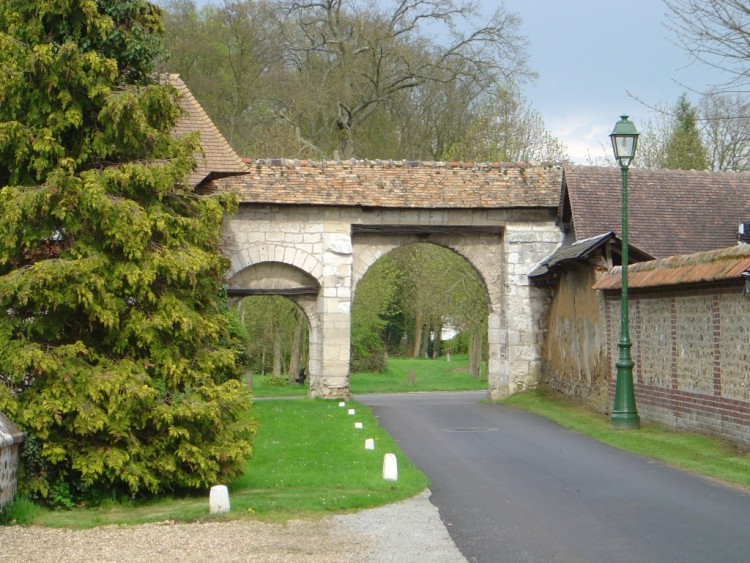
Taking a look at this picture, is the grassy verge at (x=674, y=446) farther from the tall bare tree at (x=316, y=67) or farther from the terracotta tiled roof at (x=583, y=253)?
the tall bare tree at (x=316, y=67)

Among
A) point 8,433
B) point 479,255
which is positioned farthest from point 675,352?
point 8,433

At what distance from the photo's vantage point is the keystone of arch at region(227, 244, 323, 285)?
78.5 ft

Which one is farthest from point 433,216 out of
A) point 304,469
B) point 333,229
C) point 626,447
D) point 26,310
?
point 26,310

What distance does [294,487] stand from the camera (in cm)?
1068

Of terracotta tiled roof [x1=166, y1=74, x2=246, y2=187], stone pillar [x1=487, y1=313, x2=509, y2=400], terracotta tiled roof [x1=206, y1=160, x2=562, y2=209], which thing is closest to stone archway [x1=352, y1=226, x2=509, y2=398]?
stone pillar [x1=487, y1=313, x2=509, y2=400]

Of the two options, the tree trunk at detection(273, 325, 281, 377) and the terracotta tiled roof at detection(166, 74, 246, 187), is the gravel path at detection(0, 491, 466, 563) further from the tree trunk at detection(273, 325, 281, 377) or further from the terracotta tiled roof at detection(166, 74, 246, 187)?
the tree trunk at detection(273, 325, 281, 377)

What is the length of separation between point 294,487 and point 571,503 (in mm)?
2912

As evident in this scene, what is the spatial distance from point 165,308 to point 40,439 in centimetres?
177

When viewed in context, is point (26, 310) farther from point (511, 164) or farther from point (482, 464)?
point (511, 164)

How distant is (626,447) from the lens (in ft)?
46.3

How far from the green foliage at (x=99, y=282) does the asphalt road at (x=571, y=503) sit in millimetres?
2742

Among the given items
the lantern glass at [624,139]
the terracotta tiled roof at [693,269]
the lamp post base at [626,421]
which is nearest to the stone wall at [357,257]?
the terracotta tiled roof at [693,269]

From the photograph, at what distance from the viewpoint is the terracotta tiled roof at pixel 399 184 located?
23578 mm

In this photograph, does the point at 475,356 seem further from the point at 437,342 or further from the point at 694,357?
the point at 694,357
